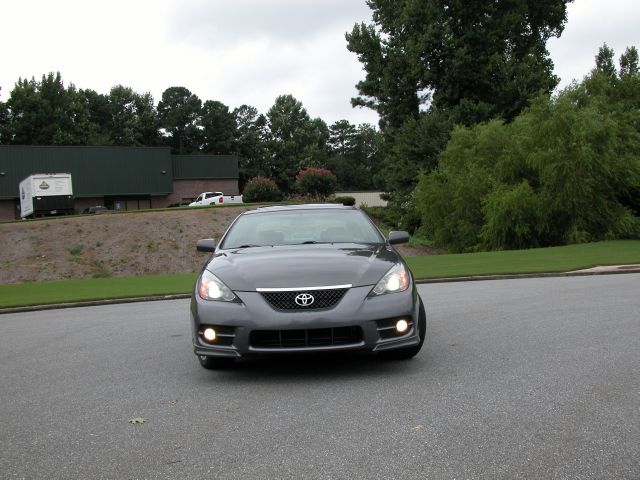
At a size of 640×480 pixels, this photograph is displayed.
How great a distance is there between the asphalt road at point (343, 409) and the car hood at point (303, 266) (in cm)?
84

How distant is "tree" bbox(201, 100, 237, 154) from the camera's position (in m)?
104

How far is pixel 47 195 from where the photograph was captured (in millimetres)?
49906

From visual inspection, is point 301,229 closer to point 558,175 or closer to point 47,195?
point 558,175

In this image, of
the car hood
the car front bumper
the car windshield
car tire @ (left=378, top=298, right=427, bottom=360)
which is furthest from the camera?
the car windshield

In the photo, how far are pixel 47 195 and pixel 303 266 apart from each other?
47694mm

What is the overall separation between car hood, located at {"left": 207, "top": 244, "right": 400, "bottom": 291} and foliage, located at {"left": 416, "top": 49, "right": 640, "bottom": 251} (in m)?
24.5

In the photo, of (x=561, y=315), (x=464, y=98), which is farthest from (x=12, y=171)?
(x=561, y=315)

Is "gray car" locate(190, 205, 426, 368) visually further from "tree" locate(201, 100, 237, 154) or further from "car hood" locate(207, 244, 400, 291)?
"tree" locate(201, 100, 237, 154)

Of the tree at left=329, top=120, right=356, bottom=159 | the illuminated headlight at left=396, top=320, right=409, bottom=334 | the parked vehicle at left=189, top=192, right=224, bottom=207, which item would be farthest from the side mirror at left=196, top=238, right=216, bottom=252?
the tree at left=329, top=120, right=356, bottom=159

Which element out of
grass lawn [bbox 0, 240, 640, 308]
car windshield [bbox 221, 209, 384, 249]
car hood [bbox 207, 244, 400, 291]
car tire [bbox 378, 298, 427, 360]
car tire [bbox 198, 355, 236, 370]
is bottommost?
grass lawn [bbox 0, 240, 640, 308]

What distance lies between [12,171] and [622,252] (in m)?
50.7

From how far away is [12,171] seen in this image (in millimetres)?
59125

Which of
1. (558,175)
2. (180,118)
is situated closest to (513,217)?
(558,175)

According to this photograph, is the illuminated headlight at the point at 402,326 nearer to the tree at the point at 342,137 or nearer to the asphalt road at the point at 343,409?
the asphalt road at the point at 343,409
